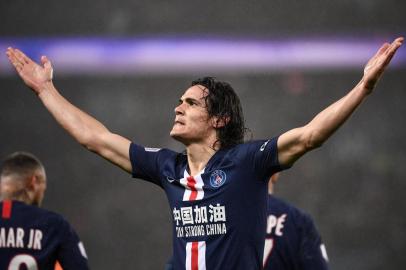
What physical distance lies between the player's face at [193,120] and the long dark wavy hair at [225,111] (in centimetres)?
3

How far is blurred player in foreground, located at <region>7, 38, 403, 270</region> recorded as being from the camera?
273 cm

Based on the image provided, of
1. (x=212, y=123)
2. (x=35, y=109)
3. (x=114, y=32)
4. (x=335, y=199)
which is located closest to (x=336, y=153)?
(x=335, y=199)

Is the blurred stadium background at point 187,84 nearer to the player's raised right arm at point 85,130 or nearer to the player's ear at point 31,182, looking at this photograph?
the player's ear at point 31,182

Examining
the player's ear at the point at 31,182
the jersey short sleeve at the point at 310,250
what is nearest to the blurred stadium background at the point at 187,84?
the jersey short sleeve at the point at 310,250

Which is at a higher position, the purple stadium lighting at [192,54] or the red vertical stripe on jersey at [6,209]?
the purple stadium lighting at [192,54]

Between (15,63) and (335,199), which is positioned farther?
(335,199)

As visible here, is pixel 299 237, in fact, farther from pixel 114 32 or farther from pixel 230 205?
pixel 114 32

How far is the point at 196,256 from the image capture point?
9.69ft

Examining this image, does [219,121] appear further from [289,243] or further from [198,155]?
[289,243]

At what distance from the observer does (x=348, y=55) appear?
23.9ft

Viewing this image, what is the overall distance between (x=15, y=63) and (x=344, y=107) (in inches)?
66.0

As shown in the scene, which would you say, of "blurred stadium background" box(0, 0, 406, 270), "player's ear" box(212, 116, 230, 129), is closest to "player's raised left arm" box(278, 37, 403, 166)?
"player's ear" box(212, 116, 230, 129)

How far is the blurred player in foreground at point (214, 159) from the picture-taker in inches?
108

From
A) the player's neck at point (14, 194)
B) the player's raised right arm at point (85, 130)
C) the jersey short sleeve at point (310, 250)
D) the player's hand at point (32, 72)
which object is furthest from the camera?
the jersey short sleeve at point (310, 250)
